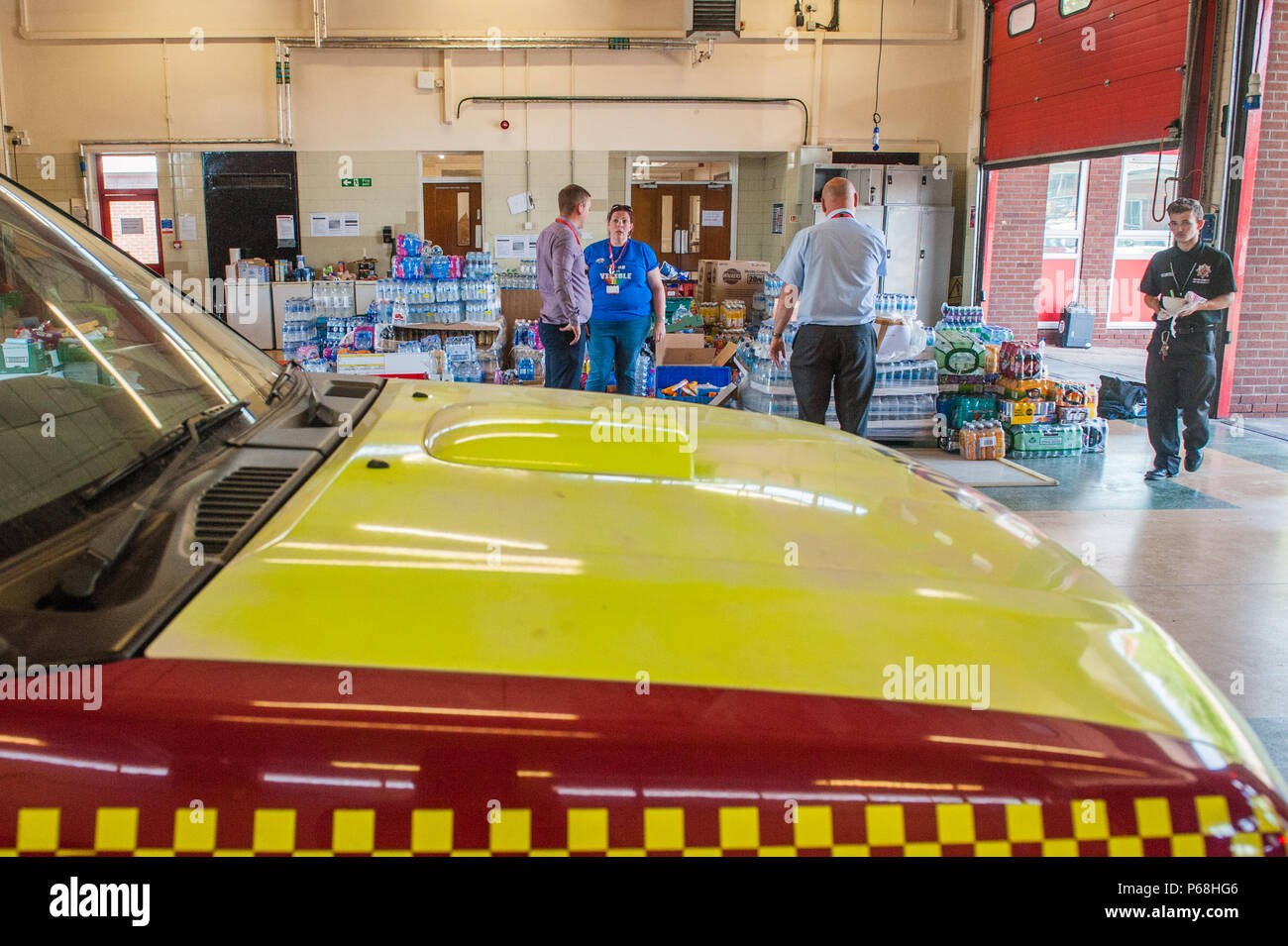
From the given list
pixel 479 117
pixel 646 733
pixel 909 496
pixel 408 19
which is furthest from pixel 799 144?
pixel 646 733

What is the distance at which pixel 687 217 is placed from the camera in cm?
1553

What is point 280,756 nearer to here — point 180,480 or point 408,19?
point 180,480

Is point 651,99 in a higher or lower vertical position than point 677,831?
higher

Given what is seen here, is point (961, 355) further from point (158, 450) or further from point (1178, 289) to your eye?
point (158, 450)

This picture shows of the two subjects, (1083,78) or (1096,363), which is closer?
(1083,78)

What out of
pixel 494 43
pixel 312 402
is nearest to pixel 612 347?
pixel 312 402

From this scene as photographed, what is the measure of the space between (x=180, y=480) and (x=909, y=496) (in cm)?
117

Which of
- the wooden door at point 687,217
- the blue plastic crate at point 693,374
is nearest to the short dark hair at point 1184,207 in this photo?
the blue plastic crate at point 693,374

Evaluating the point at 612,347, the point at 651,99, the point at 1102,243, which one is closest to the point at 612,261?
the point at 612,347

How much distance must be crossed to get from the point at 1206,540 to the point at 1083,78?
6.88 m

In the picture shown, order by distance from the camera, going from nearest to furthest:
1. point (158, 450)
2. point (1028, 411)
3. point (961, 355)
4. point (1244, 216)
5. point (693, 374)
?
point (158, 450) → point (1028, 411) → point (961, 355) → point (1244, 216) → point (693, 374)

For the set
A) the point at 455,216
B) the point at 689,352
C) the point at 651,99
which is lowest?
the point at 689,352

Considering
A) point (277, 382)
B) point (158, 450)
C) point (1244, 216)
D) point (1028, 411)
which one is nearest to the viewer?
point (158, 450)
